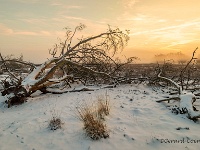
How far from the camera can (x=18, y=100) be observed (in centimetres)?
738

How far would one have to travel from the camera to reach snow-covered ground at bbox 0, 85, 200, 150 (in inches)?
156

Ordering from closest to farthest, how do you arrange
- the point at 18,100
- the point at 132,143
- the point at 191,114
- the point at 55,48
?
the point at 132,143 < the point at 191,114 < the point at 18,100 < the point at 55,48

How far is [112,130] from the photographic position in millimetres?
4551

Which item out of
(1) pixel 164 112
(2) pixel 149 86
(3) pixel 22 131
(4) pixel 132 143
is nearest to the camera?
(4) pixel 132 143

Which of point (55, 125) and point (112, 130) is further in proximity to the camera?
point (55, 125)

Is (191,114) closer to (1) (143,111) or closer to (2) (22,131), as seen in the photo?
(1) (143,111)

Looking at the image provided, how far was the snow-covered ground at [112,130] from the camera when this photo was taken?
397cm

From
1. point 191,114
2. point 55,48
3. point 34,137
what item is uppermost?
point 55,48

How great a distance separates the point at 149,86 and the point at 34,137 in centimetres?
727

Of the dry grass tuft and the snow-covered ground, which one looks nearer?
the snow-covered ground

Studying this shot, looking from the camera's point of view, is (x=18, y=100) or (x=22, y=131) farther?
(x=18, y=100)

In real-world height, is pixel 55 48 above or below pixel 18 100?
above

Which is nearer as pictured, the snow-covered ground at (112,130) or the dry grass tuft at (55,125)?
the snow-covered ground at (112,130)

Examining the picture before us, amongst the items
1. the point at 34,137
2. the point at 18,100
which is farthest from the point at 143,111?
the point at 18,100
